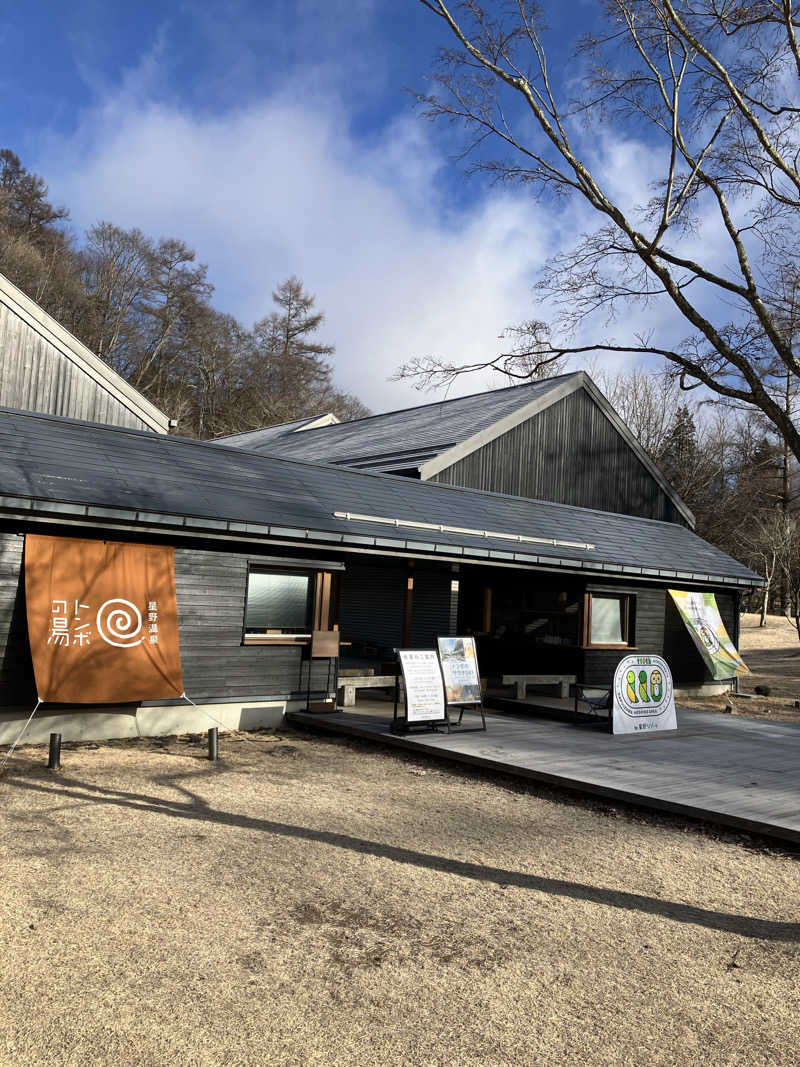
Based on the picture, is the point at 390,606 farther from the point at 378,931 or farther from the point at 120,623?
the point at 378,931

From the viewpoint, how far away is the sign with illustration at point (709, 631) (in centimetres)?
1750

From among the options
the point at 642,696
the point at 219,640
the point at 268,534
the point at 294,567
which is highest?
the point at 268,534

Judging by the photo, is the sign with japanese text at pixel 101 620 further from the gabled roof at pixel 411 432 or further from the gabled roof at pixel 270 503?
the gabled roof at pixel 411 432

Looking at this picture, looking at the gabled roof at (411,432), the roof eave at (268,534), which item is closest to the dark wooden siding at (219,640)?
the roof eave at (268,534)

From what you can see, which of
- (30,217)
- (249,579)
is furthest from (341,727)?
(30,217)

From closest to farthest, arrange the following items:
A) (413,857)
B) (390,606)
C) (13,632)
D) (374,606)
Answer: (413,857) → (13,632) → (390,606) → (374,606)

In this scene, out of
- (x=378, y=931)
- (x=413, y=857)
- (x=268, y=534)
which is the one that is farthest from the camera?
(x=268, y=534)

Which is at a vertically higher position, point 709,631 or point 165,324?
point 165,324

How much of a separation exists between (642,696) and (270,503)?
6044mm

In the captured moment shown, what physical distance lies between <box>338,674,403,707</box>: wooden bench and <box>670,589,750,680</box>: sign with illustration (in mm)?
7594

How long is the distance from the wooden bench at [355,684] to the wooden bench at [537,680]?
2.27 metres

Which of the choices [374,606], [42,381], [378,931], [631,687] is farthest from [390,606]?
[378,931]

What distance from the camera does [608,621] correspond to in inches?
636

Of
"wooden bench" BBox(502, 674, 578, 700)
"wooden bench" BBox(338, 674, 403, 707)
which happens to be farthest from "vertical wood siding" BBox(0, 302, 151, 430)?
"wooden bench" BBox(502, 674, 578, 700)
